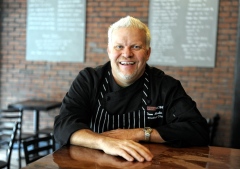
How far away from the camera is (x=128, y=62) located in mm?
1949

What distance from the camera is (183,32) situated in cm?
508

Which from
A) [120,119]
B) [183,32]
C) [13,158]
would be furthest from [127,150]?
[13,158]

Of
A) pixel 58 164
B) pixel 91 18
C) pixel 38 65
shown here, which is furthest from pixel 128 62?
pixel 38 65

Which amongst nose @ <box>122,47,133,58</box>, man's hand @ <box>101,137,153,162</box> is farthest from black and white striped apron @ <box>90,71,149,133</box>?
man's hand @ <box>101,137,153,162</box>

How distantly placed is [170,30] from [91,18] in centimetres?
131

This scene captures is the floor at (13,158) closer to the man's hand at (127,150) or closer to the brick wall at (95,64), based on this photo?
the brick wall at (95,64)

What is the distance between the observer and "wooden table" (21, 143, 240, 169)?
4.28ft

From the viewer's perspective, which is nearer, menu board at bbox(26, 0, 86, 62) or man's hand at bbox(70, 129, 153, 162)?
man's hand at bbox(70, 129, 153, 162)

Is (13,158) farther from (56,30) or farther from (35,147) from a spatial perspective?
(35,147)

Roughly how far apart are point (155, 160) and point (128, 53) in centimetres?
73

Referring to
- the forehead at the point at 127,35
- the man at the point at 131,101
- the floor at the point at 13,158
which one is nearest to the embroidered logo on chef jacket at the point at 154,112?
the man at the point at 131,101

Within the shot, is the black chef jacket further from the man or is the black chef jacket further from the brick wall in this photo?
the brick wall

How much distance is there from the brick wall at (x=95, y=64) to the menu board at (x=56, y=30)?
10 centimetres

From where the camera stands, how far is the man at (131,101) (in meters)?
1.79
